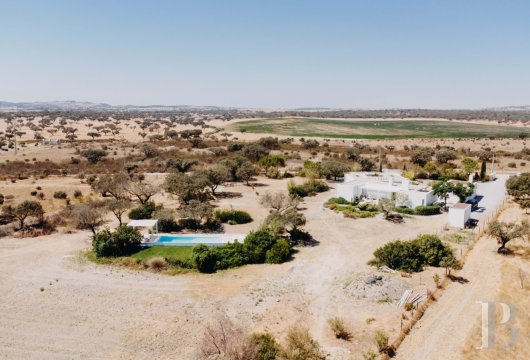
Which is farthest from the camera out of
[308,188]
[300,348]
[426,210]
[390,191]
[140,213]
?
[308,188]

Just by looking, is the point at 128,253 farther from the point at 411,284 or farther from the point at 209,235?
the point at 411,284

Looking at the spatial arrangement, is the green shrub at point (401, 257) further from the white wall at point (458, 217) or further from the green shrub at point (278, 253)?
the white wall at point (458, 217)

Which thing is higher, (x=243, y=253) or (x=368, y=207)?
(x=368, y=207)

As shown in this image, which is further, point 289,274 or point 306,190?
point 306,190

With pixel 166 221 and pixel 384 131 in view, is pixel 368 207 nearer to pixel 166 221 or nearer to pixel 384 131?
pixel 166 221

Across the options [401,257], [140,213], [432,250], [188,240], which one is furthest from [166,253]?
[432,250]

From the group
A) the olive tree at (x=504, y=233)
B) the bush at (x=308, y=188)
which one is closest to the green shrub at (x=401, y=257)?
the olive tree at (x=504, y=233)

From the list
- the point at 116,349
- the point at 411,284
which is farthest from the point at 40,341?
the point at 411,284

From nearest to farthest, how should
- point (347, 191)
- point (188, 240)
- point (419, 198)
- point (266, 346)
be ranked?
point (266, 346), point (188, 240), point (419, 198), point (347, 191)

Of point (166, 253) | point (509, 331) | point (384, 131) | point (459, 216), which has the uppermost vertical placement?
point (384, 131)
